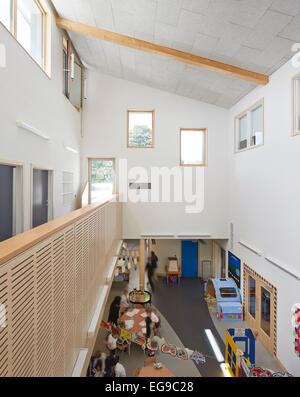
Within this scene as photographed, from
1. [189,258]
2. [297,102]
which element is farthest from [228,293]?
[297,102]

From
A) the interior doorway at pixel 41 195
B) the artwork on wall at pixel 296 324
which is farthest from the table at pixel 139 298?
the artwork on wall at pixel 296 324

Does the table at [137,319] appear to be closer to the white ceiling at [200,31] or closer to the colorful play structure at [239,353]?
the colorful play structure at [239,353]

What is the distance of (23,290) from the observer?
1.29 m

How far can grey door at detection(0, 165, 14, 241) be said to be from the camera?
365 cm

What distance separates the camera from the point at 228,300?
7.54 metres

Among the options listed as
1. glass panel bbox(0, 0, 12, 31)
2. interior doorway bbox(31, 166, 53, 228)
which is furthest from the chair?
glass panel bbox(0, 0, 12, 31)

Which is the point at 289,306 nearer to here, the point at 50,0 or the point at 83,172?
the point at 83,172

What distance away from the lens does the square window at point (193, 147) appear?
28.5 feet

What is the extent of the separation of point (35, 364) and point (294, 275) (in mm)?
4802

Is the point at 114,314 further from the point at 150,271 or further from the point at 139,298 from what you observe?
the point at 150,271

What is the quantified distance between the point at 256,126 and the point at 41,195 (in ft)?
18.6

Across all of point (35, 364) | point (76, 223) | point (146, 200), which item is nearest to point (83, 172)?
point (146, 200)

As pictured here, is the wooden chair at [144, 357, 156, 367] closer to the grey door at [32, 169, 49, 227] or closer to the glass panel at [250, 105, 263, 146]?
the grey door at [32, 169, 49, 227]

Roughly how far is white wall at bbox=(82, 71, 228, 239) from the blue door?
2.58 meters
